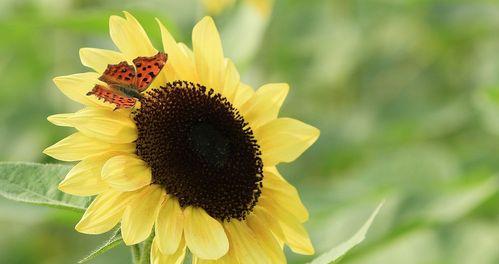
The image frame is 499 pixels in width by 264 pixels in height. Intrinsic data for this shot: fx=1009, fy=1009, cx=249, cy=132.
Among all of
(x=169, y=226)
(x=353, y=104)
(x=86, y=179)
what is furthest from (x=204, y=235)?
(x=353, y=104)

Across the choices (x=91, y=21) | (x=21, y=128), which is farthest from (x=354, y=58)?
(x=91, y=21)

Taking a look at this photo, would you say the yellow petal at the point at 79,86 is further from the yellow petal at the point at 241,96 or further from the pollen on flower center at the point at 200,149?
the yellow petal at the point at 241,96

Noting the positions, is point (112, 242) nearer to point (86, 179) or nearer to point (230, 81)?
point (86, 179)

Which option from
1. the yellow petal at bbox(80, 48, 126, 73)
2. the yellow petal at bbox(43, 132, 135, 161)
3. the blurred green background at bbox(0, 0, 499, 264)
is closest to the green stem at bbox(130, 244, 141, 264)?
the yellow petal at bbox(43, 132, 135, 161)

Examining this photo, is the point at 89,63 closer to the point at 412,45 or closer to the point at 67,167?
the point at 67,167

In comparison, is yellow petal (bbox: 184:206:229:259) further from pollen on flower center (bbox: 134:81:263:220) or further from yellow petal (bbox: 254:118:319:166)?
yellow petal (bbox: 254:118:319:166)

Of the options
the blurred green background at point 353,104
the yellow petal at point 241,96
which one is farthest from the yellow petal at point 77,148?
the blurred green background at point 353,104
